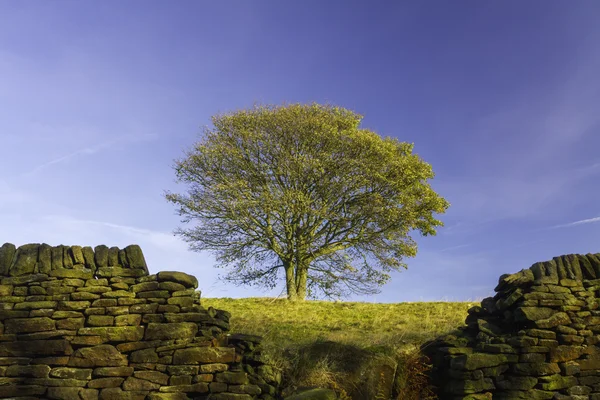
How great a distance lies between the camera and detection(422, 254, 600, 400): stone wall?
9898 mm

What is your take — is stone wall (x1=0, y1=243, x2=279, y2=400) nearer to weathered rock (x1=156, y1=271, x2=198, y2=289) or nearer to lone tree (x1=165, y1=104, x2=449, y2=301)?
weathered rock (x1=156, y1=271, x2=198, y2=289)

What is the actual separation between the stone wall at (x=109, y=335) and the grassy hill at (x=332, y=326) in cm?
87

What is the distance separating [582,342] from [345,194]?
43.1ft

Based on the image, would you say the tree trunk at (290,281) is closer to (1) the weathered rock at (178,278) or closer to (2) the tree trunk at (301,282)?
(2) the tree trunk at (301,282)

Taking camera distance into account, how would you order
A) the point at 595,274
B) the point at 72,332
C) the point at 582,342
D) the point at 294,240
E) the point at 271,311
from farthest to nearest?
the point at 294,240, the point at 271,311, the point at 595,274, the point at 582,342, the point at 72,332

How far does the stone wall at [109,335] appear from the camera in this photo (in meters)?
8.88

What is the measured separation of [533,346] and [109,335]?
7903 millimetres

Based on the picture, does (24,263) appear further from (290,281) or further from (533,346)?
(290,281)

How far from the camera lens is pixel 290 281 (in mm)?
22203

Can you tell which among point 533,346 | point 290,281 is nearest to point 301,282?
point 290,281

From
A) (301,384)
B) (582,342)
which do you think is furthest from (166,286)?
(582,342)

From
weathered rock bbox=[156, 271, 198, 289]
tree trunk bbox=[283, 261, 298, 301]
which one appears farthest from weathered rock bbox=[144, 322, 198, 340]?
tree trunk bbox=[283, 261, 298, 301]

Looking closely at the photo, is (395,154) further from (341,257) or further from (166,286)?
(166,286)

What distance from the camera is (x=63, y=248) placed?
9664 mm
